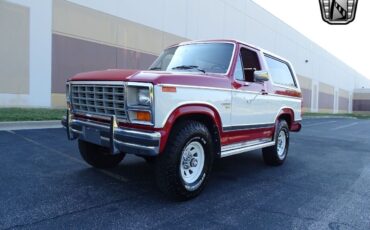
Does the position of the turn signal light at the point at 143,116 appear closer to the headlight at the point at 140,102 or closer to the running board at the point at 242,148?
the headlight at the point at 140,102

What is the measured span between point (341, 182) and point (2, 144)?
6662 millimetres

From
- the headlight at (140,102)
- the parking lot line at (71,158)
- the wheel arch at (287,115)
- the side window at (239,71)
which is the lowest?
the parking lot line at (71,158)

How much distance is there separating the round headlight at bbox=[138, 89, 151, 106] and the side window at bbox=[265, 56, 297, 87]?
3521 millimetres

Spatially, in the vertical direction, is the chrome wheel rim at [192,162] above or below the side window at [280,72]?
below

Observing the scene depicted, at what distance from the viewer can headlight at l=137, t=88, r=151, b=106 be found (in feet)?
12.8

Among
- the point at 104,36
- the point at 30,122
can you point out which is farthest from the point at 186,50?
the point at 104,36

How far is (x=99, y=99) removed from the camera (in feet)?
14.4

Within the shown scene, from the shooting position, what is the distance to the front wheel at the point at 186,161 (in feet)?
13.4

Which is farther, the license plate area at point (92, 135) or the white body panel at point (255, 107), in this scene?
the white body panel at point (255, 107)

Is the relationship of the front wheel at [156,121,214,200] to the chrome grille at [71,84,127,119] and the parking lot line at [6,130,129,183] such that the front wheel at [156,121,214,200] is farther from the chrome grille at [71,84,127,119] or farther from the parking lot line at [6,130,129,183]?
the parking lot line at [6,130,129,183]

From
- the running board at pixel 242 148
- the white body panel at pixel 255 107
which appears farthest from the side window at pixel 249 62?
the running board at pixel 242 148

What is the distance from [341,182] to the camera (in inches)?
232

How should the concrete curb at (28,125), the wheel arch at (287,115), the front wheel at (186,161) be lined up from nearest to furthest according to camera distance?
the front wheel at (186,161), the wheel arch at (287,115), the concrete curb at (28,125)

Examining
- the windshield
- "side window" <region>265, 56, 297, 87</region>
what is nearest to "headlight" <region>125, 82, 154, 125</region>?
the windshield
